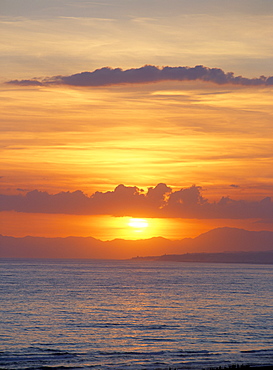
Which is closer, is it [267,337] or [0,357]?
[0,357]

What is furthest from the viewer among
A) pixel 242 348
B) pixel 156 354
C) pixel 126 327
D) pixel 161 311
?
pixel 161 311

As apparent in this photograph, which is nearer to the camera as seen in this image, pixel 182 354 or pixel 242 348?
pixel 182 354

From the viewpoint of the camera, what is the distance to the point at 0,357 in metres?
55.7

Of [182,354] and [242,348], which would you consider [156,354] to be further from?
[242,348]

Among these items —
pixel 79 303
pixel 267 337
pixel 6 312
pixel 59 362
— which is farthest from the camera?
pixel 79 303

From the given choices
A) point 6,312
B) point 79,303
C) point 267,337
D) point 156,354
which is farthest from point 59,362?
point 79,303

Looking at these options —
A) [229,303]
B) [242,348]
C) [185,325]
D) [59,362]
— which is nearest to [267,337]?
[242,348]

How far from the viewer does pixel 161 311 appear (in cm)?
9931

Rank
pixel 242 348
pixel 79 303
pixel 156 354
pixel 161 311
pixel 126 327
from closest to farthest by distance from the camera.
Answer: pixel 156 354 < pixel 242 348 < pixel 126 327 < pixel 161 311 < pixel 79 303

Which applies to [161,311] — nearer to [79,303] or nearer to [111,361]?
[79,303]

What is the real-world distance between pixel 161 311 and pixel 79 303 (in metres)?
20.8

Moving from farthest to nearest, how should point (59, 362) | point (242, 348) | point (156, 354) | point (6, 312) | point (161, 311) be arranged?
1. point (161, 311)
2. point (6, 312)
3. point (242, 348)
4. point (156, 354)
5. point (59, 362)

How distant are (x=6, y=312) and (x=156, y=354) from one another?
42904mm

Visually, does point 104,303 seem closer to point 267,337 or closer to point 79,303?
point 79,303
